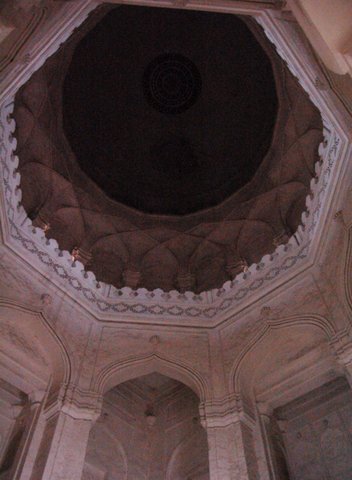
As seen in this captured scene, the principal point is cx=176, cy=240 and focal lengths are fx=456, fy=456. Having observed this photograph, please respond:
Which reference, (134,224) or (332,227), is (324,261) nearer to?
(332,227)

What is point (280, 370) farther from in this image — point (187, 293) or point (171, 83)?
point (171, 83)

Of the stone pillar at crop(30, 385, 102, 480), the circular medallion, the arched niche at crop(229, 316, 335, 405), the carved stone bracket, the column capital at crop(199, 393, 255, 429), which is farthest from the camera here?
the circular medallion

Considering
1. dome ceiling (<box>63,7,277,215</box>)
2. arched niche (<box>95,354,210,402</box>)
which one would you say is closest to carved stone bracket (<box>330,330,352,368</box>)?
arched niche (<box>95,354,210,402</box>)

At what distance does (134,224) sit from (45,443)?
530 cm

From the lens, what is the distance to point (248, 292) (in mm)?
7730

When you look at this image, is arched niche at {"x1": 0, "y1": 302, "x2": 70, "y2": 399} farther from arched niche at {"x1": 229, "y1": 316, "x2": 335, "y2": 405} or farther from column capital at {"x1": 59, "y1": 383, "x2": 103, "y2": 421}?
arched niche at {"x1": 229, "y1": 316, "x2": 335, "y2": 405}

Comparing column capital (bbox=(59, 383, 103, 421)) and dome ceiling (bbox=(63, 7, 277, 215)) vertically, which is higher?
dome ceiling (bbox=(63, 7, 277, 215))

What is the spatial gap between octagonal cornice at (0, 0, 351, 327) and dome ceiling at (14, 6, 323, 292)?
2.57 ft

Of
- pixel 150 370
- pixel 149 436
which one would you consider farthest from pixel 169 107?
pixel 149 436

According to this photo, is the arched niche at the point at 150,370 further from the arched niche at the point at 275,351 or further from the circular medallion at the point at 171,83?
the circular medallion at the point at 171,83

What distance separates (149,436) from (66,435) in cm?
249

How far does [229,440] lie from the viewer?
19.5 feet

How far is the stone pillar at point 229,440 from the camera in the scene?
559 centimetres

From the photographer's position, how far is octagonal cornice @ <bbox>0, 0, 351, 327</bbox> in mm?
5605
